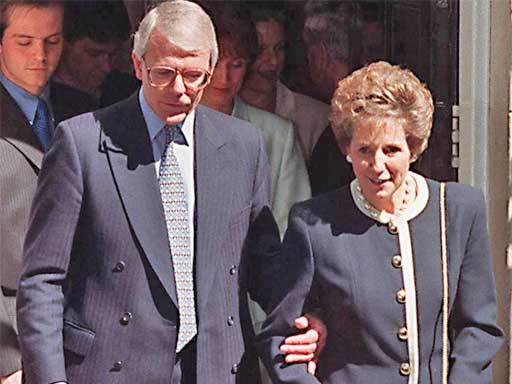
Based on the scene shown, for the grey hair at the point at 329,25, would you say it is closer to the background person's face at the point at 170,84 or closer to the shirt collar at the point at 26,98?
the shirt collar at the point at 26,98

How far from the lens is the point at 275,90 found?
→ 4.34 meters

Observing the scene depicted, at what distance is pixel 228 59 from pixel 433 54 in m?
0.72

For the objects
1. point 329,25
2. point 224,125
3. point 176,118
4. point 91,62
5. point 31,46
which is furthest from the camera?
point 329,25

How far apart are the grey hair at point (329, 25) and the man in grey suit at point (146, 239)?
112 centimetres

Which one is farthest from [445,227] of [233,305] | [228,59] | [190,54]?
[228,59]

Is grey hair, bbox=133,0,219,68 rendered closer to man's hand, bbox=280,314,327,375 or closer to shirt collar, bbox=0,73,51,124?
man's hand, bbox=280,314,327,375

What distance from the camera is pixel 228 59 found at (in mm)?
4168

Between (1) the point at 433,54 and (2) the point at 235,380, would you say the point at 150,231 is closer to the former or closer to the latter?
(2) the point at 235,380

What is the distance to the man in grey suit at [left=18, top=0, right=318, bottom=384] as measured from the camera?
3.12 meters

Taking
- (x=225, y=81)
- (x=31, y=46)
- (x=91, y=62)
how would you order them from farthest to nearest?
(x=225, y=81) < (x=91, y=62) < (x=31, y=46)

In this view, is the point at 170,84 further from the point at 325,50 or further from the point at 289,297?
the point at 325,50

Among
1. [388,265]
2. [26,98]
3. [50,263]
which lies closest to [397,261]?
[388,265]

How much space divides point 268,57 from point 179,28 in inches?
48.0

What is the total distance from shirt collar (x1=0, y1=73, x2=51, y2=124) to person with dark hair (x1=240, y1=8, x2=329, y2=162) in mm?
707
